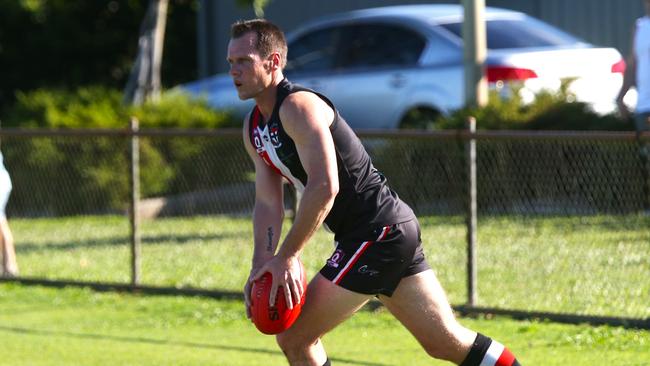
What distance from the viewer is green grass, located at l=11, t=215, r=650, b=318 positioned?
9.00 metres

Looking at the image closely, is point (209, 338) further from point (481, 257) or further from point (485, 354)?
point (485, 354)

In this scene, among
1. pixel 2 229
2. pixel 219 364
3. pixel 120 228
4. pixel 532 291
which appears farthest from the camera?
pixel 120 228

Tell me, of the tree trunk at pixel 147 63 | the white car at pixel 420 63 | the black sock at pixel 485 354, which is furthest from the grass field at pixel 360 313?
the tree trunk at pixel 147 63

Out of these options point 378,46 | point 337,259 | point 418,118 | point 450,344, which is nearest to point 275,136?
point 337,259

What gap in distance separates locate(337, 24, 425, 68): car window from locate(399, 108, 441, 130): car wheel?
0.58 m

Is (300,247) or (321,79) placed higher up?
(300,247)

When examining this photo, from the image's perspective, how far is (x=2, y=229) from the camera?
10.9 m

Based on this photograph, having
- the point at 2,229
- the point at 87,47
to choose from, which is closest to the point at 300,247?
the point at 2,229

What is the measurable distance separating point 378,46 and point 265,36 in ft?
30.6

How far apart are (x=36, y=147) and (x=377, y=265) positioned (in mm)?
9005

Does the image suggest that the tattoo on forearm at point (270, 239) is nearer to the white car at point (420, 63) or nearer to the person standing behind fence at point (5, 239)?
the person standing behind fence at point (5, 239)

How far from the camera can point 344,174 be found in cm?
568

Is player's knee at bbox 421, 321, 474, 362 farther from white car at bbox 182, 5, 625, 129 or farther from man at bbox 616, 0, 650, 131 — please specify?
white car at bbox 182, 5, 625, 129

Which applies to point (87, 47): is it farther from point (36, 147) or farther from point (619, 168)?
point (619, 168)
